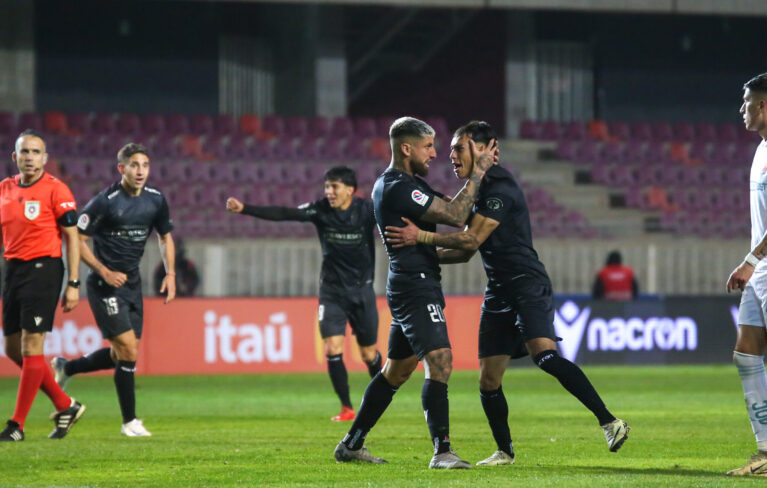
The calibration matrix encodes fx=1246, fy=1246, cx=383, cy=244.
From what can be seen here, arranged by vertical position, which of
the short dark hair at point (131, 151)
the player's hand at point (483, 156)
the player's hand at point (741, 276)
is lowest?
the player's hand at point (741, 276)

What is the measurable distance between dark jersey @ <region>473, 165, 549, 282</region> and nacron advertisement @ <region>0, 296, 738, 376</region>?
1127cm

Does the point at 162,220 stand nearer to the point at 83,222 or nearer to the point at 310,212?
the point at 83,222

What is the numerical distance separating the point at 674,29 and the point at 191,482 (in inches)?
1174

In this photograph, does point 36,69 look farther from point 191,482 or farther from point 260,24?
point 191,482

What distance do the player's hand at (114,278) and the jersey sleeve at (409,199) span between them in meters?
3.51

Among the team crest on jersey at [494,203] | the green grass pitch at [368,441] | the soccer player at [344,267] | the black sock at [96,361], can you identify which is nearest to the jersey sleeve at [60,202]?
the green grass pitch at [368,441]

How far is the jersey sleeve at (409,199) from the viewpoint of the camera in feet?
24.2

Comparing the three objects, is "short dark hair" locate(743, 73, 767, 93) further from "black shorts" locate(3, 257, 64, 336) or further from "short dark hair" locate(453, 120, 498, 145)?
"black shorts" locate(3, 257, 64, 336)

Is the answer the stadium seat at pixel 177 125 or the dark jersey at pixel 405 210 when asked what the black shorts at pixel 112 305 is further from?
the stadium seat at pixel 177 125

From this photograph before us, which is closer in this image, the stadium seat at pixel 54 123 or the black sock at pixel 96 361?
the black sock at pixel 96 361

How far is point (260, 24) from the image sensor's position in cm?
3250

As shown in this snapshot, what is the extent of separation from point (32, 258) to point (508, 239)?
154 inches

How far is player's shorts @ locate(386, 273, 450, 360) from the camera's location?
738 centimetres

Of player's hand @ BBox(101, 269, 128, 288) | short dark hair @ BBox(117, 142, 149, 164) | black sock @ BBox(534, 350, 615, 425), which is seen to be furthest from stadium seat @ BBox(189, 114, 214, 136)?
black sock @ BBox(534, 350, 615, 425)
